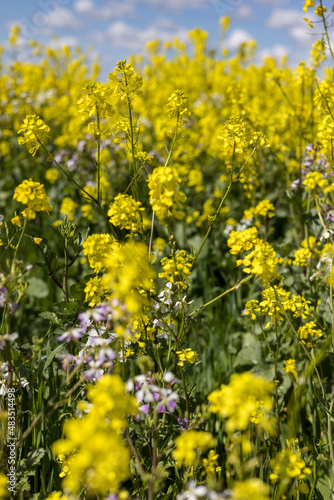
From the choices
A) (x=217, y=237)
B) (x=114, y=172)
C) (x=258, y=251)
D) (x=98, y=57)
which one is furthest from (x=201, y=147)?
(x=98, y=57)

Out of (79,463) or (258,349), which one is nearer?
(79,463)

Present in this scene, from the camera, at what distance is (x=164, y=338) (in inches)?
79.9

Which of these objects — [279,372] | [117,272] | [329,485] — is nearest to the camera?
[117,272]

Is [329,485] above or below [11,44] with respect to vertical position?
below

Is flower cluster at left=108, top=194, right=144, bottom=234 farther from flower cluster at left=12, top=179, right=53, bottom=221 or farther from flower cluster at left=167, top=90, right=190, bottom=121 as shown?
flower cluster at left=167, top=90, right=190, bottom=121

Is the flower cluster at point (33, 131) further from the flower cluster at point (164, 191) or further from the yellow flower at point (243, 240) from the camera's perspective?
the yellow flower at point (243, 240)

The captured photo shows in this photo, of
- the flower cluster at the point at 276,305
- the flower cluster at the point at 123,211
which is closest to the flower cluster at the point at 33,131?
the flower cluster at the point at 123,211

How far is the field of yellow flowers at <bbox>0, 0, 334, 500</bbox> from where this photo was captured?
1.18 meters

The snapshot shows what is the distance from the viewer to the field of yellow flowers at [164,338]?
3.87 ft

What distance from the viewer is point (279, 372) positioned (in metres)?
2.60

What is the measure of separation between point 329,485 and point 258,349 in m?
0.97

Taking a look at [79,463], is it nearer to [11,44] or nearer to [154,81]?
[154,81]

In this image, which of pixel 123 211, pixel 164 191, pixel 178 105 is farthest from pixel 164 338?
pixel 178 105

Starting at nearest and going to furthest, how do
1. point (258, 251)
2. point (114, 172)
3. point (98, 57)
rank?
point (258, 251)
point (114, 172)
point (98, 57)
